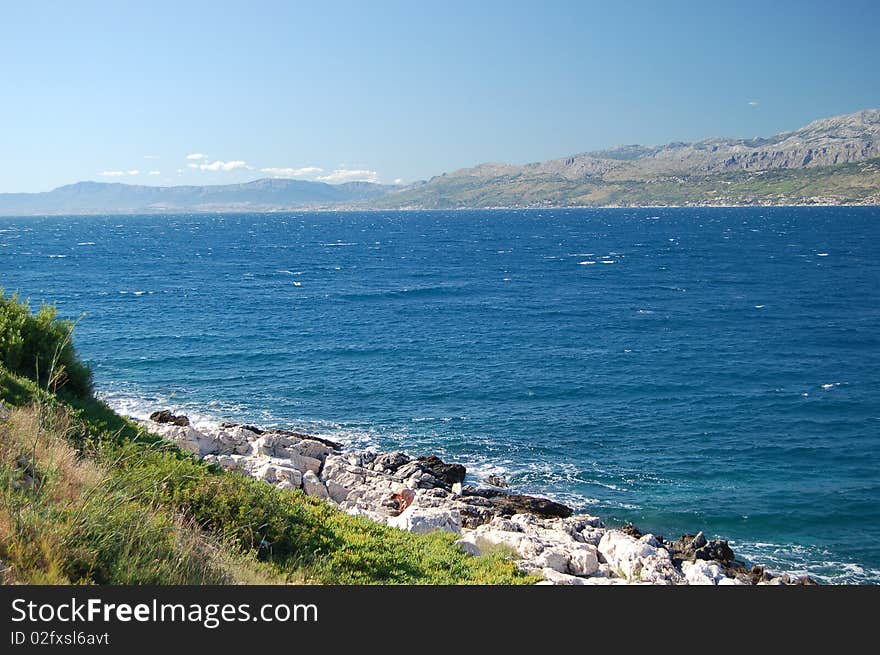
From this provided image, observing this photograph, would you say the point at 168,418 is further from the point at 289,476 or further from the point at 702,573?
the point at 702,573

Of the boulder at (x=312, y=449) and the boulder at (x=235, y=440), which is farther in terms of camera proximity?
the boulder at (x=312, y=449)

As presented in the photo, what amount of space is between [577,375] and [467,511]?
80.2ft

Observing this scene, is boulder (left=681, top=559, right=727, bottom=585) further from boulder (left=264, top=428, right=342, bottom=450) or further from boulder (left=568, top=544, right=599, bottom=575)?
boulder (left=264, top=428, right=342, bottom=450)

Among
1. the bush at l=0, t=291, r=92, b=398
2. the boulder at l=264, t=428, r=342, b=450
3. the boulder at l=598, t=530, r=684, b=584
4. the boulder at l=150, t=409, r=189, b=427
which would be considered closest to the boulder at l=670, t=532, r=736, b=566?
the boulder at l=598, t=530, r=684, b=584

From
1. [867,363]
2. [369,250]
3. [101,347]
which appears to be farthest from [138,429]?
[369,250]

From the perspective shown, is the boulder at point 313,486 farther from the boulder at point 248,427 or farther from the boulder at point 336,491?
the boulder at point 248,427

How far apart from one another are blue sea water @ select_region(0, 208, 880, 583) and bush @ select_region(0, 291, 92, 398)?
18.3 meters

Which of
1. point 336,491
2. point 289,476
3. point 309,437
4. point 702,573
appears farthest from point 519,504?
point 309,437

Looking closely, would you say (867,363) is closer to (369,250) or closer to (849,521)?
(849,521)

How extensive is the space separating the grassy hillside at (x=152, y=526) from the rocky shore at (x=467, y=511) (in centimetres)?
357

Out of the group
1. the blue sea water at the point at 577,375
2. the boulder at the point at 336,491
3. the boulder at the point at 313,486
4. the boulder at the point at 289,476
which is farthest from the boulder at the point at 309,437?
the boulder at the point at 289,476

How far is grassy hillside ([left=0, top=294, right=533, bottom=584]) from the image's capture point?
7590 millimetres

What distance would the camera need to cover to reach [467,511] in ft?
83.7

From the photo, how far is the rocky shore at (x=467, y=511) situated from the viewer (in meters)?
19.5
